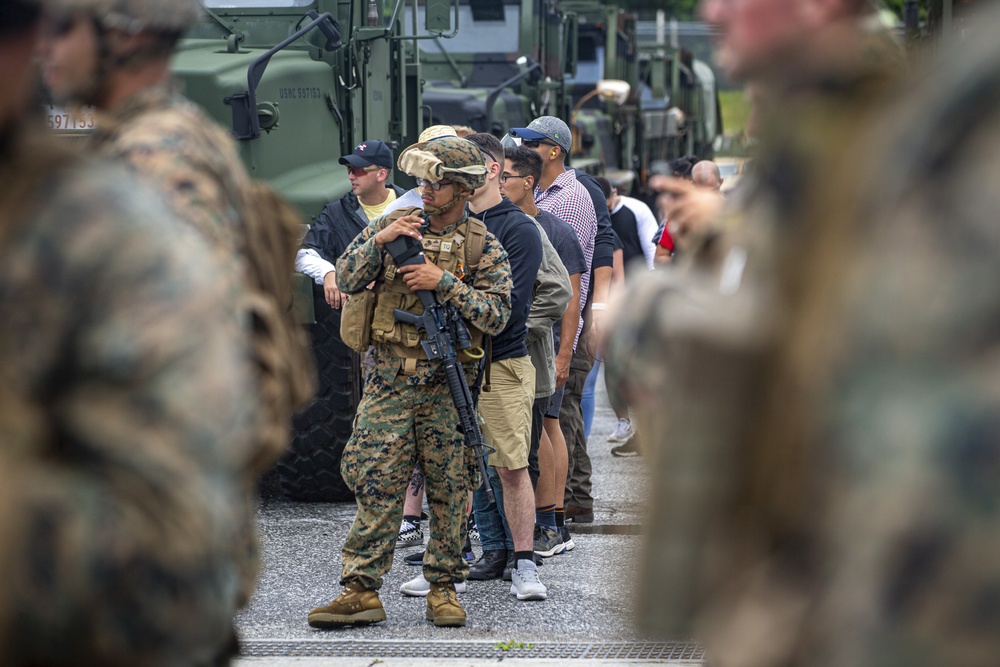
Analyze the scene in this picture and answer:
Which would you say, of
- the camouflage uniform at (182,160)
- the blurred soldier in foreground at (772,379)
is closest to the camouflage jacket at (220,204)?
the camouflage uniform at (182,160)

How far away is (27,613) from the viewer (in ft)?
4.05

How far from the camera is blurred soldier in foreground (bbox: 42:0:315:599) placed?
213cm

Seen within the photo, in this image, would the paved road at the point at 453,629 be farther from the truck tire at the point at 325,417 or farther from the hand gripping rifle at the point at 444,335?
the hand gripping rifle at the point at 444,335

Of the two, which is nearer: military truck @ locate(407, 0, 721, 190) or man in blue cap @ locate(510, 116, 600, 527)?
man in blue cap @ locate(510, 116, 600, 527)

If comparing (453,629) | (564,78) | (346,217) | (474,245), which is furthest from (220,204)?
(564,78)

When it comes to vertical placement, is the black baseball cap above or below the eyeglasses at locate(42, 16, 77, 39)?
below

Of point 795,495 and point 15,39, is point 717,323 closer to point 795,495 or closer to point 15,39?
point 795,495

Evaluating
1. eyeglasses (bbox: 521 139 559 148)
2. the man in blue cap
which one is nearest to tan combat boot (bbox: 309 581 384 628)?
the man in blue cap

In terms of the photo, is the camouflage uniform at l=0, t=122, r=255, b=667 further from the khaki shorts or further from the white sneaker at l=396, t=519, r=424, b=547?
the white sneaker at l=396, t=519, r=424, b=547

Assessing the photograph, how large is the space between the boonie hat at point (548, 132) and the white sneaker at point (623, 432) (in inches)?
86.3

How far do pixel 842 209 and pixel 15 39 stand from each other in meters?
0.85

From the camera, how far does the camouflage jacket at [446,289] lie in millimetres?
5129

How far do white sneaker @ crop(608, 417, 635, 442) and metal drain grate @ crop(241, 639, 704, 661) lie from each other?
407 centimetres

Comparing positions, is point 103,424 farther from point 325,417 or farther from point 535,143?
point 535,143
